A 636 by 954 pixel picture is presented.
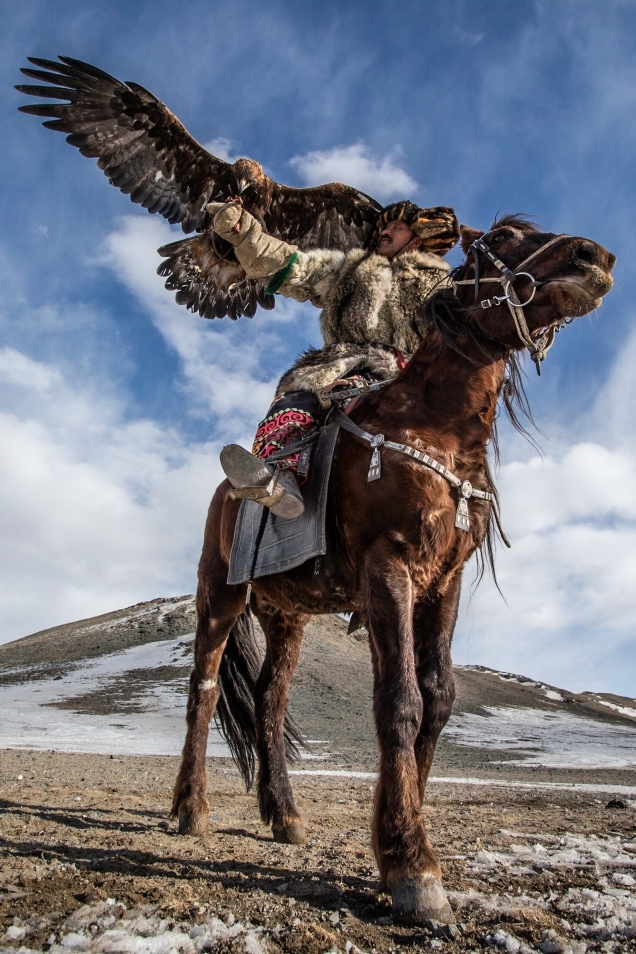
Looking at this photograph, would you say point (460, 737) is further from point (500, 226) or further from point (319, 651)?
point (500, 226)

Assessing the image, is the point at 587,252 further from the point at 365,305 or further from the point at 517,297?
the point at 365,305

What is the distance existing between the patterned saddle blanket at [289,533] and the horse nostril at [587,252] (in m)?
1.61

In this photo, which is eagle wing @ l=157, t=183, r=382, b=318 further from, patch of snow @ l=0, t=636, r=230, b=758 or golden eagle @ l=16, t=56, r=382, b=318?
patch of snow @ l=0, t=636, r=230, b=758

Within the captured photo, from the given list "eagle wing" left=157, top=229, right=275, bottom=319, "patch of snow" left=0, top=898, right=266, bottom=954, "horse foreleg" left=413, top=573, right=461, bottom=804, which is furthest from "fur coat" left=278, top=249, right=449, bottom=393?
"patch of snow" left=0, top=898, right=266, bottom=954

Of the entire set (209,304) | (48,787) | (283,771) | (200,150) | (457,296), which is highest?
(200,150)

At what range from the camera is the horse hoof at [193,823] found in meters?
4.65

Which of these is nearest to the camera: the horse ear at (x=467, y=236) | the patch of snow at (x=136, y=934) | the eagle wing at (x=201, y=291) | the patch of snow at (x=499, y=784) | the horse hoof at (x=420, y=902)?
the patch of snow at (x=136, y=934)

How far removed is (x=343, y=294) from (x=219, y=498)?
195 cm

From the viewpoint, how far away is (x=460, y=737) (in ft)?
70.2

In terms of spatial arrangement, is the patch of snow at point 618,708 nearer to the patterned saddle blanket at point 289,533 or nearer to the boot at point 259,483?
the patterned saddle blanket at point 289,533

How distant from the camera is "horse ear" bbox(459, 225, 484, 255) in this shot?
4.16m

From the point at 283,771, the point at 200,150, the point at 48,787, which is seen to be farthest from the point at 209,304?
the point at 48,787

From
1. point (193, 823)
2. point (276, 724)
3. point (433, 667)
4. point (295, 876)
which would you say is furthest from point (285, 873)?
point (276, 724)

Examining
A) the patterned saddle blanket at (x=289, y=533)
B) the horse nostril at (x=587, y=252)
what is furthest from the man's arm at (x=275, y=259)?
the horse nostril at (x=587, y=252)
